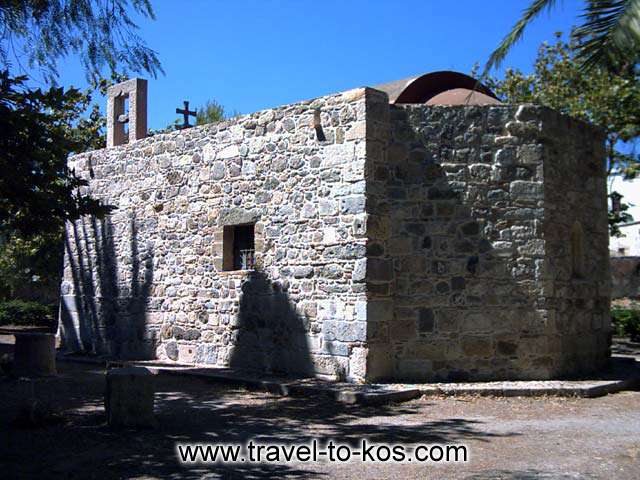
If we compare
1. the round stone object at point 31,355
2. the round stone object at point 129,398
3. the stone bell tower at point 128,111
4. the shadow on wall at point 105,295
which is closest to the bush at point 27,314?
the shadow on wall at point 105,295

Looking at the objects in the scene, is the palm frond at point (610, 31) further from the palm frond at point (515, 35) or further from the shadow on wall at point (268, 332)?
the shadow on wall at point (268, 332)

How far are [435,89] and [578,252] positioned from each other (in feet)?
12.4

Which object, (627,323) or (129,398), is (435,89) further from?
(627,323)

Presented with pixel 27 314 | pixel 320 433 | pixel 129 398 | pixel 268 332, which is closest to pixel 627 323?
pixel 268 332

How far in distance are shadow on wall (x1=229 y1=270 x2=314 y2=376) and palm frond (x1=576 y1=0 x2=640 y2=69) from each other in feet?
17.4

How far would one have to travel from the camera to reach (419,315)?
31.7 feet

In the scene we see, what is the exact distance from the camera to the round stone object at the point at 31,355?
35.1 ft

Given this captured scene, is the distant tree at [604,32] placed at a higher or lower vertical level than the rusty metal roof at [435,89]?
lower

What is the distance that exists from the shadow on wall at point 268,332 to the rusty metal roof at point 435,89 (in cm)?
387

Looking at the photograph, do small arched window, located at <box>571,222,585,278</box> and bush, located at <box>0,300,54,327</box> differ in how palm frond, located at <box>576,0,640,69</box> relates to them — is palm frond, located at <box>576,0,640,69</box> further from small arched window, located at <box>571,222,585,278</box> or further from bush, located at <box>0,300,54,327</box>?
bush, located at <box>0,300,54,327</box>

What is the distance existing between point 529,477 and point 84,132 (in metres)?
19.3

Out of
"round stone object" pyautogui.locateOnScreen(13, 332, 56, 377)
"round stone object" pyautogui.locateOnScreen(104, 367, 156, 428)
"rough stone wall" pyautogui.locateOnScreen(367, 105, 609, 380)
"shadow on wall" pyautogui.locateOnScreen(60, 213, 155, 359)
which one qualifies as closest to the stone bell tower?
"shadow on wall" pyautogui.locateOnScreen(60, 213, 155, 359)

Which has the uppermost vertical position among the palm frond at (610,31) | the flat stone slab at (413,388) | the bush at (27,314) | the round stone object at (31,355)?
the palm frond at (610,31)

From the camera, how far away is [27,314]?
21.4 metres
